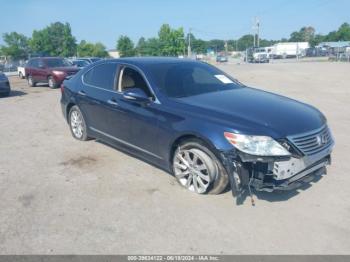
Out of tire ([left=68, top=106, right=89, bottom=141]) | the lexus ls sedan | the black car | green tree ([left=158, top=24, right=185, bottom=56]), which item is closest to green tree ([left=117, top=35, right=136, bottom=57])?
green tree ([left=158, top=24, right=185, bottom=56])

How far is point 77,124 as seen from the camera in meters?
6.43

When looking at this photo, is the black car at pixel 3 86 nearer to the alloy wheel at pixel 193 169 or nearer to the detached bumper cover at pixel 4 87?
the detached bumper cover at pixel 4 87

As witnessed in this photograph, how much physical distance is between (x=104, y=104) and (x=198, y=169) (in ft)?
6.89

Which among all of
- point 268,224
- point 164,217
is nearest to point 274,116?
point 268,224

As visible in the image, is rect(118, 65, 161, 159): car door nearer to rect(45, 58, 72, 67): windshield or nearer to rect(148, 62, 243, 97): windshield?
rect(148, 62, 243, 97): windshield

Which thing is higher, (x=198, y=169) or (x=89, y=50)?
(x=89, y=50)

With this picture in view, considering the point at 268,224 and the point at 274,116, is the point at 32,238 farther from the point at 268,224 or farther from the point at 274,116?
the point at 274,116

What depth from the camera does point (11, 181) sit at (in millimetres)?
4656

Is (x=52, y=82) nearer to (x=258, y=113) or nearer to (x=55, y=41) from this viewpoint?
(x=258, y=113)

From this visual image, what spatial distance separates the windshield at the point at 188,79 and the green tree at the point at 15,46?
91.1 m

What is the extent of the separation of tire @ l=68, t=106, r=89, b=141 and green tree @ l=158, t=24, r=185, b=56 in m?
81.3

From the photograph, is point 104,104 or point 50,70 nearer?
point 104,104

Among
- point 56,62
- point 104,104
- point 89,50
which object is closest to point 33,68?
point 56,62

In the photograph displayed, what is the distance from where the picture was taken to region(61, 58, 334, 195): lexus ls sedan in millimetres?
3512
